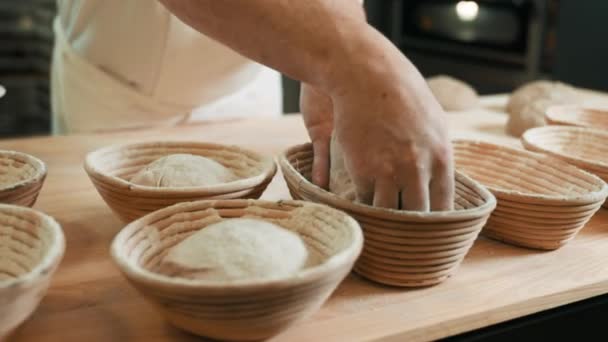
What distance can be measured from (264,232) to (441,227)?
0.71ft

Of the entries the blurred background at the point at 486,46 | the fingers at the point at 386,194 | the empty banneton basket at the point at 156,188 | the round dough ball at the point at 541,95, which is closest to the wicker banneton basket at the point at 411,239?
the fingers at the point at 386,194

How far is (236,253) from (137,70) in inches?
38.0

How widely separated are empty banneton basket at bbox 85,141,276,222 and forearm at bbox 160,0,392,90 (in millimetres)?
189

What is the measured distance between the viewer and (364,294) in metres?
0.82

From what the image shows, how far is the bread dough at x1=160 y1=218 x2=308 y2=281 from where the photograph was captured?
67 cm

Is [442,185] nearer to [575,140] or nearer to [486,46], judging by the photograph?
[575,140]

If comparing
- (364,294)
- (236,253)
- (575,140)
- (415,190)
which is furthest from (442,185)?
(575,140)

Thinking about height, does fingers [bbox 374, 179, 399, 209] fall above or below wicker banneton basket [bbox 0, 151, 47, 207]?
above

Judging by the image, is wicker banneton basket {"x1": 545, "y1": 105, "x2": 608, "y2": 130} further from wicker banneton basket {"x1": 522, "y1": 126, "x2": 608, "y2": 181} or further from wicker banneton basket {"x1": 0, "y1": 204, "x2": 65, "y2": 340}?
wicker banneton basket {"x1": 0, "y1": 204, "x2": 65, "y2": 340}

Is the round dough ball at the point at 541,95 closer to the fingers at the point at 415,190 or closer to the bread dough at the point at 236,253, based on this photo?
the fingers at the point at 415,190

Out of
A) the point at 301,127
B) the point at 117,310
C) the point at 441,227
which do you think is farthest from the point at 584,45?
the point at 117,310

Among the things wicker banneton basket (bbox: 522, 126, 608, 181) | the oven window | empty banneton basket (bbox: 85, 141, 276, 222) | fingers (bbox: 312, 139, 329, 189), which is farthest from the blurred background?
fingers (bbox: 312, 139, 329, 189)

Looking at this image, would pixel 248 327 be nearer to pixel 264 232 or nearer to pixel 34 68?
pixel 264 232

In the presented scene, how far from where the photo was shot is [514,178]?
1136 millimetres
